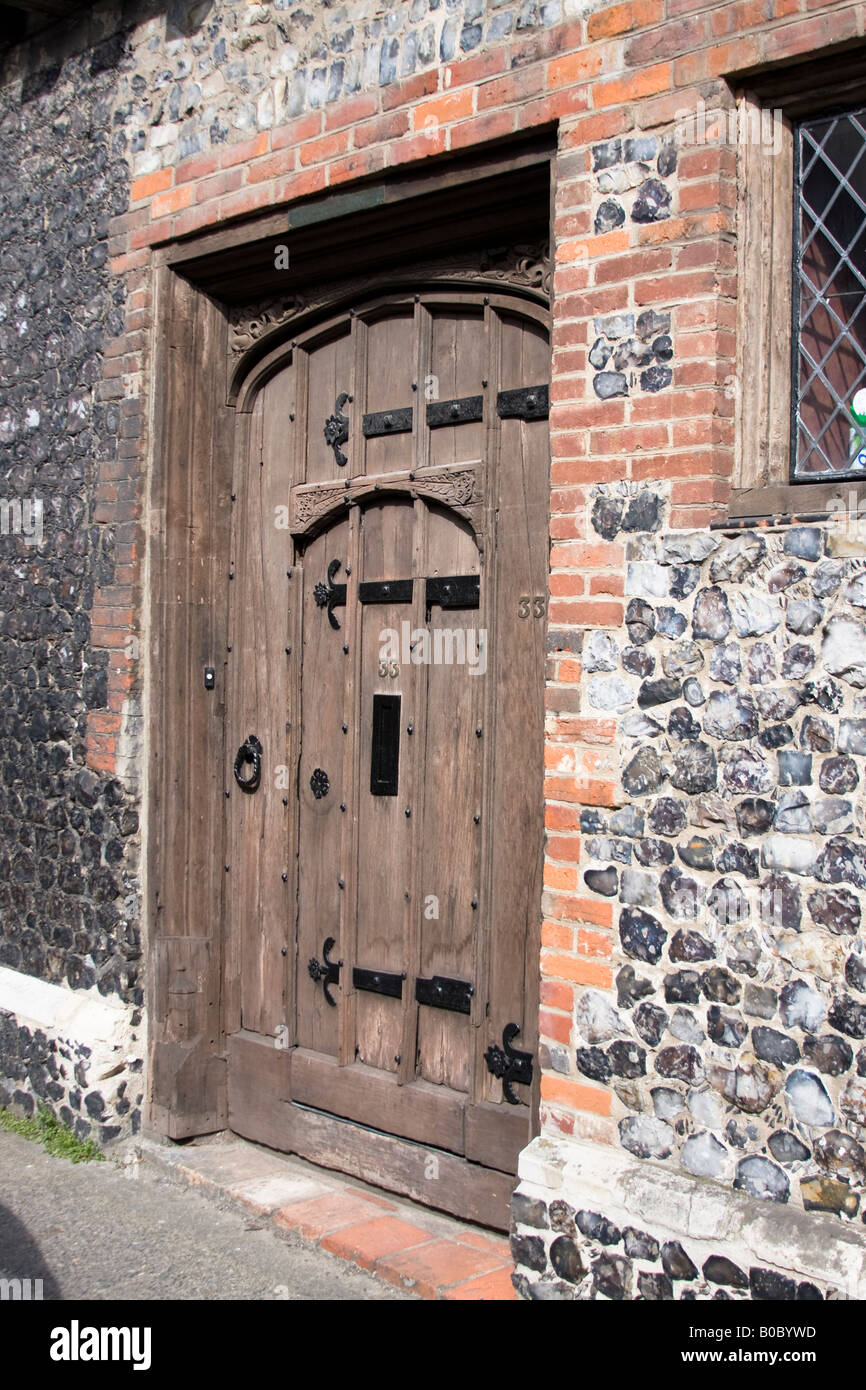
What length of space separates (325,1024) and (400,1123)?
0.46 metres

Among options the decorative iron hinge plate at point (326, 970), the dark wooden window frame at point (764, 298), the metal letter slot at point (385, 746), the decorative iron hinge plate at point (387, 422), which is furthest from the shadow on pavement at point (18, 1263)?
the dark wooden window frame at point (764, 298)

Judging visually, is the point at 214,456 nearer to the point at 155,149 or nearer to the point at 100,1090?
the point at 155,149

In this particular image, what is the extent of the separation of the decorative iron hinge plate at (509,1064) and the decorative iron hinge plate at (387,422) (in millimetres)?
1909

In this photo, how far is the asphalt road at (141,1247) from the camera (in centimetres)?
355

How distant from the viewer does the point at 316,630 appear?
4352mm

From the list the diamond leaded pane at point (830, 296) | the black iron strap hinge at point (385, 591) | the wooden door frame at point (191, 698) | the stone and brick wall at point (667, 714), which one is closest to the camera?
the stone and brick wall at point (667, 714)

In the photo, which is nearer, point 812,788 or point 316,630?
point 812,788

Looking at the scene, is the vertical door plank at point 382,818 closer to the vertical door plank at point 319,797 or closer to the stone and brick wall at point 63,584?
the vertical door plank at point 319,797

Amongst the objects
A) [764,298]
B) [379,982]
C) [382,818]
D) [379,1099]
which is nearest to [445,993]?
[379,982]

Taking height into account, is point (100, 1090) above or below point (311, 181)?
below

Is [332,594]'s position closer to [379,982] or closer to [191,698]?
[191,698]

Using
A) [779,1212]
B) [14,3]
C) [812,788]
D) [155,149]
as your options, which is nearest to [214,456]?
[155,149]

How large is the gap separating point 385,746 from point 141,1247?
171 cm

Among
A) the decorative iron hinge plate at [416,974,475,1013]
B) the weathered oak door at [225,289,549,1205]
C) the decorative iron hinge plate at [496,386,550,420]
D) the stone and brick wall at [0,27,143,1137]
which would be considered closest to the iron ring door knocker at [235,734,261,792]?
the weathered oak door at [225,289,549,1205]
